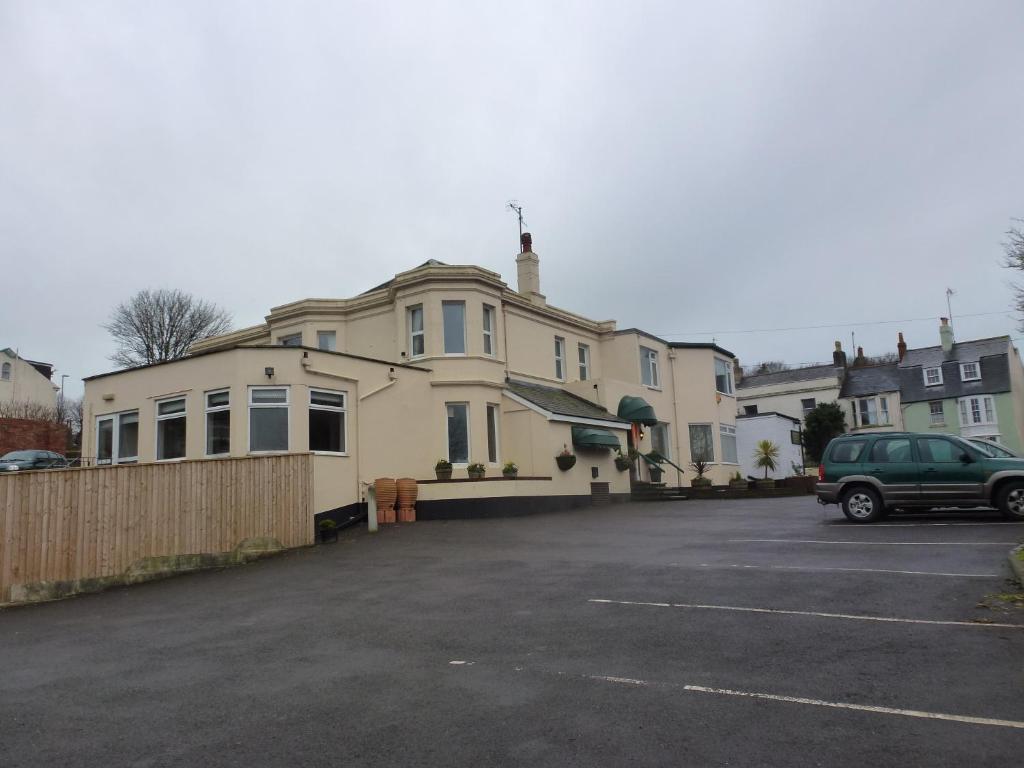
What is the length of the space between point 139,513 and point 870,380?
5264cm

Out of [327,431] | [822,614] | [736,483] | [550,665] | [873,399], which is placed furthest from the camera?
[873,399]

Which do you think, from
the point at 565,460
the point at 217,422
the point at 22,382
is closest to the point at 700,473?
the point at 565,460

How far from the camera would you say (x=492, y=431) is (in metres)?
24.9

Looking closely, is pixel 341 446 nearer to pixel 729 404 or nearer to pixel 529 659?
pixel 529 659

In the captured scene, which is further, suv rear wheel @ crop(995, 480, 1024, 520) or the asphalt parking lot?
suv rear wheel @ crop(995, 480, 1024, 520)

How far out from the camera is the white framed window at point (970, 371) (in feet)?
165

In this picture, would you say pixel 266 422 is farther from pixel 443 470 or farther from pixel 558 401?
pixel 558 401

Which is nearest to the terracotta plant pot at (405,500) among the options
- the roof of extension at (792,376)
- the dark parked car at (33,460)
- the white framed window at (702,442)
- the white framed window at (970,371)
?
the dark parked car at (33,460)

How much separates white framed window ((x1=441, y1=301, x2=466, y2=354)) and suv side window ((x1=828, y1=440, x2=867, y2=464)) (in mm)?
12052

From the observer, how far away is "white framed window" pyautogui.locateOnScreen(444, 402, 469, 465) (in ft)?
78.1

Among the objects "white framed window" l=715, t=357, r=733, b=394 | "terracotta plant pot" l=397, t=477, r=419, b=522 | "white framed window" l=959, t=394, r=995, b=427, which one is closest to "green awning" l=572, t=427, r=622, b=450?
"terracotta plant pot" l=397, t=477, r=419, b=522

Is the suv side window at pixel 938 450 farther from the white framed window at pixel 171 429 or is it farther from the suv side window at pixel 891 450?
the white framed window at pixel 171 429

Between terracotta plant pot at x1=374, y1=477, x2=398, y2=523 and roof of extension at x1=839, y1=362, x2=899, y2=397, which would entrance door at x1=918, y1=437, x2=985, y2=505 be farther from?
roof of extension at x1=839, y1=362, x2=899, y2=397

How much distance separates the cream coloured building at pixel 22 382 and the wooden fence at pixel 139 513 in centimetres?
4777
